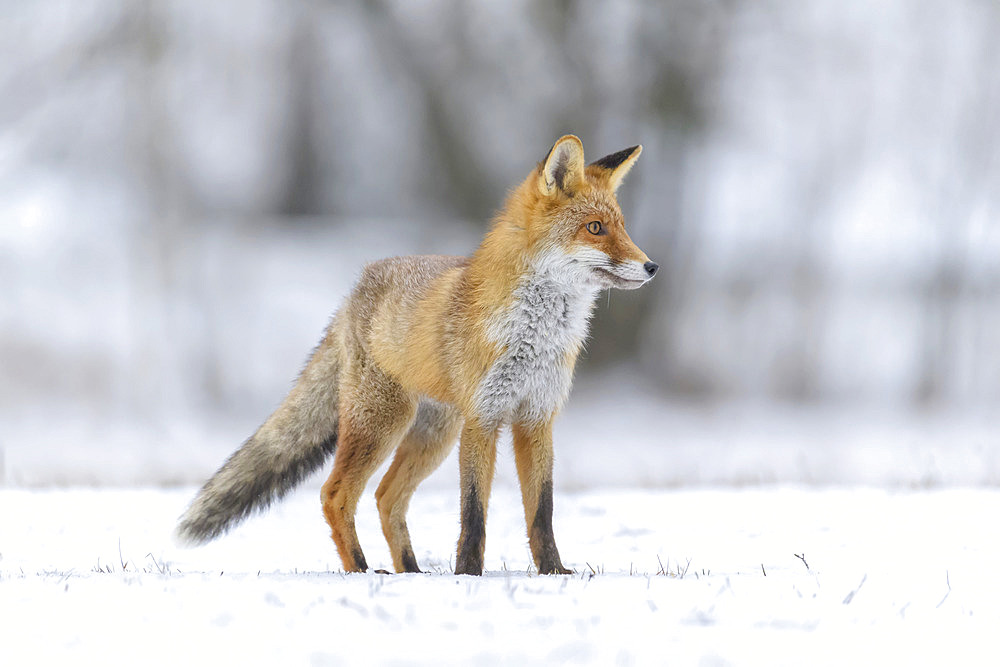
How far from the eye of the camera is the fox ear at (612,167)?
419 centimetres

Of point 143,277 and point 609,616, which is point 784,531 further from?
point 143,277

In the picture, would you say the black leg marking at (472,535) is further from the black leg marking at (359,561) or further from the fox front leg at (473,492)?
the black leg marking at (359,561)

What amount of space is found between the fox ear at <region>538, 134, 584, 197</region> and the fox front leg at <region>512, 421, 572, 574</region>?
1.04 meters

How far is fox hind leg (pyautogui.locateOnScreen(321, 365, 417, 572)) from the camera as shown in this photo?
455 centimetres

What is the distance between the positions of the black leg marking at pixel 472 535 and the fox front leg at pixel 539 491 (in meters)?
0.24

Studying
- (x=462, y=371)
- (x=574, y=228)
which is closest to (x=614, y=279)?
(x=574, y=228)

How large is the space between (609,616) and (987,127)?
9.26m

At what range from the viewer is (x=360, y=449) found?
4.55 meters

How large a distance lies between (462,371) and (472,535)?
71 cm

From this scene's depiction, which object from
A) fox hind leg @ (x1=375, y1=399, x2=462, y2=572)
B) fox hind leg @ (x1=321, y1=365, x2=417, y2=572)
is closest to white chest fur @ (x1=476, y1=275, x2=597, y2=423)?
fox hind leg @ (x1=321, y1=365, x2=417, y2=572)

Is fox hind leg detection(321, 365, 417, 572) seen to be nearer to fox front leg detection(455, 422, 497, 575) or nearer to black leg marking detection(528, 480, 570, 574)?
fox front leg detection(455, 422, 497, 575)

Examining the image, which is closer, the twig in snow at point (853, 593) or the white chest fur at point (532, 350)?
the twig in snow at point (853, 593)

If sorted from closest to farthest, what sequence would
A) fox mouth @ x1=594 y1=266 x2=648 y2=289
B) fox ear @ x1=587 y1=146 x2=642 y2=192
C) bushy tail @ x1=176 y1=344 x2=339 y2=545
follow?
fox mouth @ x1=594 y1=266 x2=648 y2=289 → fox ear @ x1=587 y1=146 x2=642 y2=192 → bushy tail @ x1=176 y1=344 x2=339 y2=545

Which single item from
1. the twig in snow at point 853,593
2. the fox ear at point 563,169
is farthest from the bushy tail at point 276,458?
the twig in snow at point 853,593
